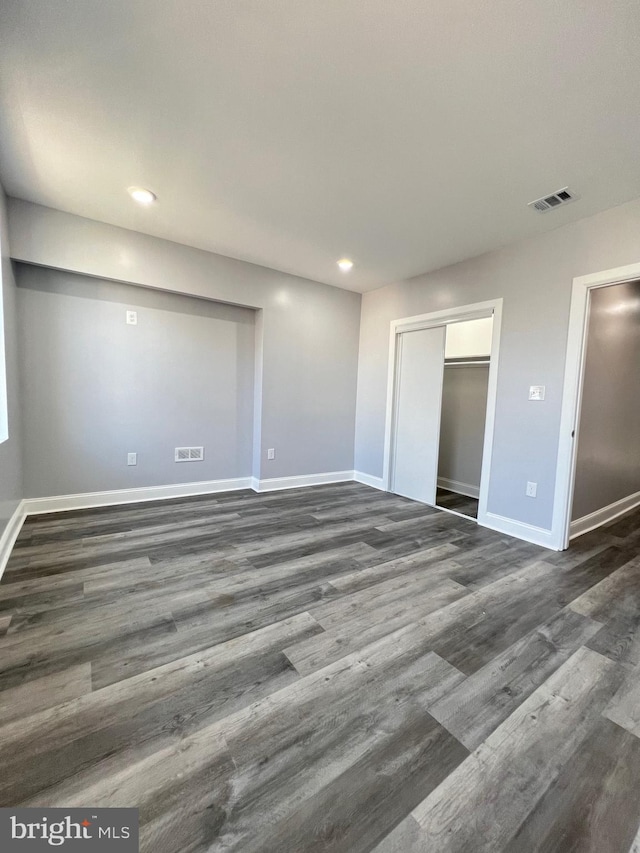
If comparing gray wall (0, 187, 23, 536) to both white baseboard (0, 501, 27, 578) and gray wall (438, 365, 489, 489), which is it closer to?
white baseboard (0, 501, 27, 578)

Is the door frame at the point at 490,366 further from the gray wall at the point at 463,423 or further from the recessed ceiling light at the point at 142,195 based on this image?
the recessed ceiling light at the point at 142,195

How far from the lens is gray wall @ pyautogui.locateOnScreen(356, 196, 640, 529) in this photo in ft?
8.50

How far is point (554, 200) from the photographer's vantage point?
7.92 ft

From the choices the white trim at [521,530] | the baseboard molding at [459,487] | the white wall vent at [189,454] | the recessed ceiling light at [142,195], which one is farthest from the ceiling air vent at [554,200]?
the white wall vent at [189,454]

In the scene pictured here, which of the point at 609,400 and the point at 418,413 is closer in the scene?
the point at 609,400

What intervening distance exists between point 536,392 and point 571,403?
29 cm

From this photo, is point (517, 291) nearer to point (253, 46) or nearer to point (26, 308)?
point (253, 46)

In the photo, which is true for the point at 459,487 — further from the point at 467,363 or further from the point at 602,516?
the point at 467,363

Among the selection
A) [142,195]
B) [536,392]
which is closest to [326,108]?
[142,195]

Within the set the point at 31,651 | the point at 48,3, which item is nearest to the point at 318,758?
the point at 31,651

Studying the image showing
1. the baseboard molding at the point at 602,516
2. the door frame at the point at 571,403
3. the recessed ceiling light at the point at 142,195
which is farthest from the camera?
the baseboard molding at the point at 602,516

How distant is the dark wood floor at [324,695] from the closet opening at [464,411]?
195 centimetres

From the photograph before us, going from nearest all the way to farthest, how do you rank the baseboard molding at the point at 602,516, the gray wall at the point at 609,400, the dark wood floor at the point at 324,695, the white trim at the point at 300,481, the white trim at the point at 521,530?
the dark wood floor at the point at 324,695 < the white trim at the point at 521,530 < the gray wall at the point at 609,400 < the baseboard molding at the point at 602,516 < the white trim at the point at 300,481

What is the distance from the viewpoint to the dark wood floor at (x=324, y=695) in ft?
3.23
